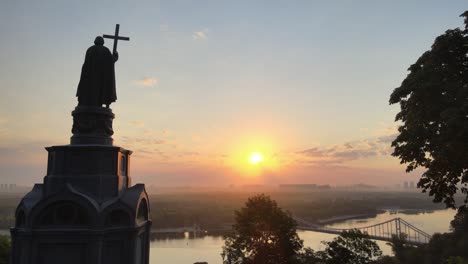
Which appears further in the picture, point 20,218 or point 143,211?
point 143,211

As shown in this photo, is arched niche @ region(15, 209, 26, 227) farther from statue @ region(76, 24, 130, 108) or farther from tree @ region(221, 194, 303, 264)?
tree @ region(221, 194, 303, 264)

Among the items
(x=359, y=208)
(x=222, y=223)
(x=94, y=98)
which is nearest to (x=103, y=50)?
(x=94, y=98)

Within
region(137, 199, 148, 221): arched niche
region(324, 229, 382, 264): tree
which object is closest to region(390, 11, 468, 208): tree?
region(137, 199, 148, 221): arched niche

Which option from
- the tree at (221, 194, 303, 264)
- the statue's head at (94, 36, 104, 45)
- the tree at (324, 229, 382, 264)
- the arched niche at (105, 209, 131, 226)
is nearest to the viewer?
the arched niche at (105, 209, 131, 226)

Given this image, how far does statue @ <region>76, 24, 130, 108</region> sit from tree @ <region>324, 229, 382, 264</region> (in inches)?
675

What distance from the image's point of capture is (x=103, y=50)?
890cm

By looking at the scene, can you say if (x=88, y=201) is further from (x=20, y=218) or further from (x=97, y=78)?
(x=97, y=78)

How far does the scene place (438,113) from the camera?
33.2ft

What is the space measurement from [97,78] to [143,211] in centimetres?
343

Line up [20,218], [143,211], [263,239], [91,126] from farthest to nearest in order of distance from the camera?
[263,239], [143,211], [91,126], [20,218]

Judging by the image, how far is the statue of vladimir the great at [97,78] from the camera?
8.65 metres

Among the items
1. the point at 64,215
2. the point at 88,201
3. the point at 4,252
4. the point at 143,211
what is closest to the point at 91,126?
the point at 88,201

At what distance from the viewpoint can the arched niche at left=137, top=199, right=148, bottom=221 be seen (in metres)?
8.42

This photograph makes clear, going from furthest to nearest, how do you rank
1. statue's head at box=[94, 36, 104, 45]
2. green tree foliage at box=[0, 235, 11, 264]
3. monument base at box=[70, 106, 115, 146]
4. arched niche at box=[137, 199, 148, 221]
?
green tree foliage at box=[0, 235, 11, 264] < statue's head at box=[94, 36, 104, 45] < arched niche at box=[137, 199, 148, 221] < monument base at box=[70, 106, 115, 146]
